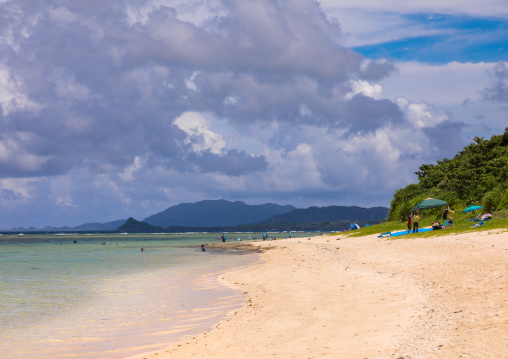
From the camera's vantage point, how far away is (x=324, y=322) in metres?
13.5

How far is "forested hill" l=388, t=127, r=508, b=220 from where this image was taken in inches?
1804

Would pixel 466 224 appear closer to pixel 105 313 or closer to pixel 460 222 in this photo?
pixel 460 222

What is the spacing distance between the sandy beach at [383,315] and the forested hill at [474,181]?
80.9 ft

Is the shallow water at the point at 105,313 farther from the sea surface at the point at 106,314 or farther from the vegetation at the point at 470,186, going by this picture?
the vegetation at the point at 470,186

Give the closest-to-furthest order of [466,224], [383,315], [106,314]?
[383,315] → [106,314] → [466,224]

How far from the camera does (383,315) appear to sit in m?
13.1

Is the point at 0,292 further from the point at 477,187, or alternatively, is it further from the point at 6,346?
the point at 477,187

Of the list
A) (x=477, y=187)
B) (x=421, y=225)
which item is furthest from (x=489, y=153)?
(x=421, y=225)

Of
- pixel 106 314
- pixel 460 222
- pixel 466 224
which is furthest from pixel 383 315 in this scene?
pixel 460 222

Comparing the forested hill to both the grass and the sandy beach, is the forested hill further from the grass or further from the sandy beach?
the sandy beach

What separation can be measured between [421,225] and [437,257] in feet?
100

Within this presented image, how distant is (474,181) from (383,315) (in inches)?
1817

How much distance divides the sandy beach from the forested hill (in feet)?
80.9

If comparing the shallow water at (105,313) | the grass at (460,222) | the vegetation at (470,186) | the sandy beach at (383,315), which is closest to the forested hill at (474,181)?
the vegetation at (470,186)
